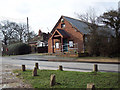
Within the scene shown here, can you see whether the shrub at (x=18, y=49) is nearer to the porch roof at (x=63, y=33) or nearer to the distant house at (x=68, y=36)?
the distant house at (x=68, y=36)

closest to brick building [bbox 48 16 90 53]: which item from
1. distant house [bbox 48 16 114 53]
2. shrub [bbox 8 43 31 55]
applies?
distant house [bbox 48 16 114 53]

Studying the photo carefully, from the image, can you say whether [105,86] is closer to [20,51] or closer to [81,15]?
[81,15]

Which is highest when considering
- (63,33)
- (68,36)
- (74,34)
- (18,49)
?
(63,33)

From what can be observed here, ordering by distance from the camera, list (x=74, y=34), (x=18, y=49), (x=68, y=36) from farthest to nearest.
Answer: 1. (x=18, y=49)
2. (x=68, y=36)
3. (x=74, y=34)

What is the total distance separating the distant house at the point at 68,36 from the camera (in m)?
24.0

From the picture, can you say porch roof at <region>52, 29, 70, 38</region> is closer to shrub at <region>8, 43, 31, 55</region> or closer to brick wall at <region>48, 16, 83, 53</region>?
brick wall at <region>48, 16, 83, 53</region>

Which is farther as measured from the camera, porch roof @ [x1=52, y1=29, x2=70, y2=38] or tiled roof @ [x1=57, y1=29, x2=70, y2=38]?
tiled roof @ [x1=57, y1=29, x2=70, y2=38]

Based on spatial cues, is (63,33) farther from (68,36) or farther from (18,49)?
(18,49)

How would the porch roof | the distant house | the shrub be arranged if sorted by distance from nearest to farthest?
the distant house → the porch roof → the shrub

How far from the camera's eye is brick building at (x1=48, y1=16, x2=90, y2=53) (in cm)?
2405

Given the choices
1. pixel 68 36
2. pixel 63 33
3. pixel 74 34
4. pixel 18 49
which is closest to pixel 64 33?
pixel 63 33

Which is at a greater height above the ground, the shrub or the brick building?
the brick building

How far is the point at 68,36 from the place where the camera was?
25.8 m

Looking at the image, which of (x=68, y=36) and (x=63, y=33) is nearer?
(x=63, y=33)
